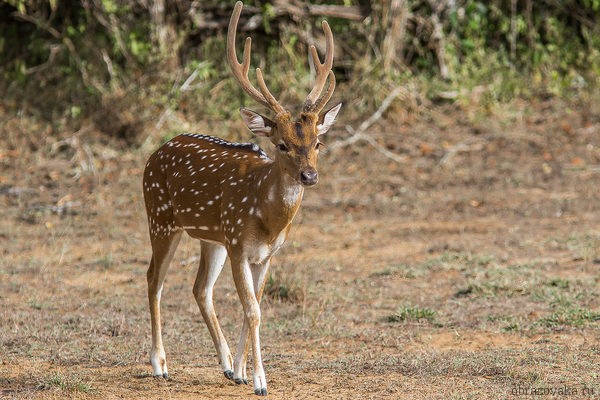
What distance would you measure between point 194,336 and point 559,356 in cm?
265

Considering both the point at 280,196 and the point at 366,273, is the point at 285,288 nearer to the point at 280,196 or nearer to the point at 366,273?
the point at 366,273

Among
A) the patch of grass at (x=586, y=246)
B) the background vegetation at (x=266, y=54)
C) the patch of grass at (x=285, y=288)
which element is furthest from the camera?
the background vegetation at (x=266, y=54)

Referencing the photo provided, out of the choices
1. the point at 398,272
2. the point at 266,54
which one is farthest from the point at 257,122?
the point at 266,54

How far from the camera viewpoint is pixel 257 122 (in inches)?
251

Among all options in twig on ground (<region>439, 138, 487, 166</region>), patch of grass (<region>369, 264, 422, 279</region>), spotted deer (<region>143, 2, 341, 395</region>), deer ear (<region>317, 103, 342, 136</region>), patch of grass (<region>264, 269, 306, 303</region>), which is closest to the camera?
spotted deer (<region>143, 2, 341, 395</region>)

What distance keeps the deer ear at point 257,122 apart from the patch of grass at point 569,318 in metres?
2.84

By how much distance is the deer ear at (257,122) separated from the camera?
635cm

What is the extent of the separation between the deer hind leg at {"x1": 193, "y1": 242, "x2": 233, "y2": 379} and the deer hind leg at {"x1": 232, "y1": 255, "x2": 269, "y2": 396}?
18 cm

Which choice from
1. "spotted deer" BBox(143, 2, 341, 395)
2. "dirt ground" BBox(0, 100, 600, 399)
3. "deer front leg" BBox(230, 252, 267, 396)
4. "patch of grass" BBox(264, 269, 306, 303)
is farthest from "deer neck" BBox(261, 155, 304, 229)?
"patch of grass" BBox(264, 269, 306, 303)

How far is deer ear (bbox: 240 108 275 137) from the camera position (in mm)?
6352

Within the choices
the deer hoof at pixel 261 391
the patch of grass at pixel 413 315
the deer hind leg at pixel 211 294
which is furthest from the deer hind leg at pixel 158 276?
the patch of grass at pixel 413 315

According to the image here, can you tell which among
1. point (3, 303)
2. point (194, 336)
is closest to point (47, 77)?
point (3, 303)

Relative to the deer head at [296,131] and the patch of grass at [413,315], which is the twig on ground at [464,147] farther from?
the deer head at [296,131]

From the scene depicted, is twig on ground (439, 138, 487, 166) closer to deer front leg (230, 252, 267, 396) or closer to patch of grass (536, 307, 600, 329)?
patch of grass (536, 307, 600, 329)
